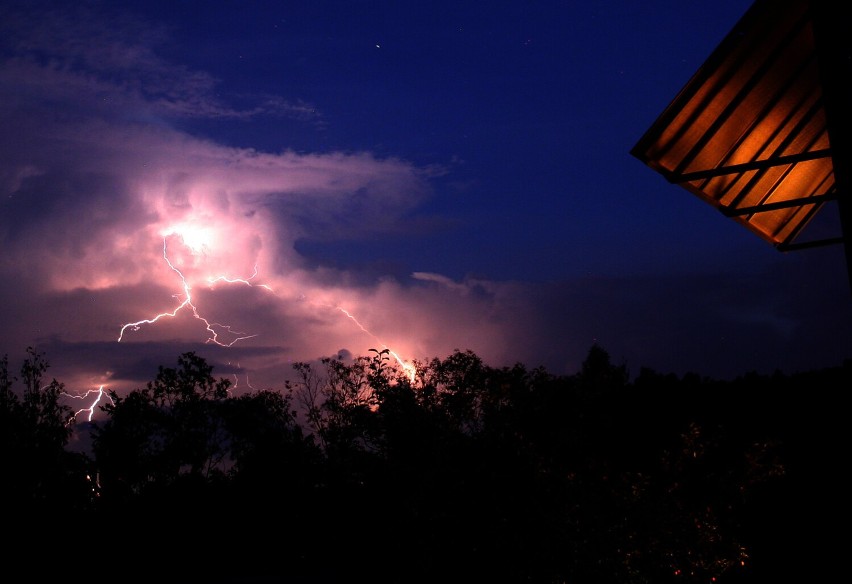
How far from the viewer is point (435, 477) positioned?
7980 mm

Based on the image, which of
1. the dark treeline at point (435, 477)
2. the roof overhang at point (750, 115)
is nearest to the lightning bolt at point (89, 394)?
the dark treeline at point (435, 477)

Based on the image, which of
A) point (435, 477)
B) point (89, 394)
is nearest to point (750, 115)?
point (435, 477)

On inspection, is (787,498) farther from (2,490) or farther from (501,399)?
(2,490)

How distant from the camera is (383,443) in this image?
933 centimetres

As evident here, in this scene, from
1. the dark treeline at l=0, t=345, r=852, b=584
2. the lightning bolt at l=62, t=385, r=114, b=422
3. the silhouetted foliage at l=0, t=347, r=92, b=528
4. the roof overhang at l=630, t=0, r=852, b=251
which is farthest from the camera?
the lightning bolt at l=62, t=385, r=114, b=422

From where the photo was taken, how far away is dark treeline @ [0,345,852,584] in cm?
764

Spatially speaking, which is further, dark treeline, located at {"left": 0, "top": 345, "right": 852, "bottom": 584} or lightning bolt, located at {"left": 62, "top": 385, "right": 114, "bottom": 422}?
lightning bolt, located at {"left": 62, "top": 385, "right": 114, "bottom": 422}

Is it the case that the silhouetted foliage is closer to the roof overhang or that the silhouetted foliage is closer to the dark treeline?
the dark treeline

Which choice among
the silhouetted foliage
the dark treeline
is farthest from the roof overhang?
the silhouetted foliage

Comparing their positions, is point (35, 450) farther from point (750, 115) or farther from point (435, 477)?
point (750, 115)

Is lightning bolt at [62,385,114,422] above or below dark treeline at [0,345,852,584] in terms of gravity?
above

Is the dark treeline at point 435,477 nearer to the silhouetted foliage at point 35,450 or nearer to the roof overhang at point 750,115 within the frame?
the silhouetted foliage at point 35,450

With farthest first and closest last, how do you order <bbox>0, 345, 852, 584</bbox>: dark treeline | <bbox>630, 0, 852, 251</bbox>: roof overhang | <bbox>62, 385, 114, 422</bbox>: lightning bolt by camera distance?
<bbox>62, 385, 114, 422</bbox>: lightning bolt, <bbox>0, 345, 852, 584</bbox>: dark treeline, <bbox>630, 0, 852, 251</bbox>: roof overhang

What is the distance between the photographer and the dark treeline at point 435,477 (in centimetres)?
764
